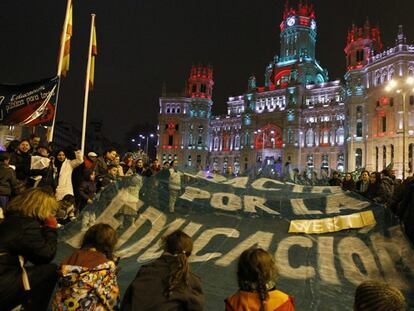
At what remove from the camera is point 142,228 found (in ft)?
25.1

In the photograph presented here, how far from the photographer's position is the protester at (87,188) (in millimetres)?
8562

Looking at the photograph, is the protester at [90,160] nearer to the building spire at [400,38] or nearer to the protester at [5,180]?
the protester at [5,180]

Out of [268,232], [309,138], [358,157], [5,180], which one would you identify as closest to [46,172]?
[5,180]

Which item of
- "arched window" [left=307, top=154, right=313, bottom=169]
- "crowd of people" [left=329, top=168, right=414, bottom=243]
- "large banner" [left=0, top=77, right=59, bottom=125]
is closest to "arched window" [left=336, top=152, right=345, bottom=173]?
"arched window" [left=307, top=154, right=313, bottom=169]

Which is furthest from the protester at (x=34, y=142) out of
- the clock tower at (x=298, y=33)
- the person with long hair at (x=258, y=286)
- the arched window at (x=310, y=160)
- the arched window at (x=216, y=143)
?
the clock tower at (x=298, y=33)

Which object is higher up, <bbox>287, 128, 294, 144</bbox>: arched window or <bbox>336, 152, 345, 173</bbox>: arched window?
<bbox>287, 128, 294, 144</bbox>: arched window

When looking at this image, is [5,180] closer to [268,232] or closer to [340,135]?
[268,232]

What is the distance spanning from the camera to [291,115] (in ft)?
229

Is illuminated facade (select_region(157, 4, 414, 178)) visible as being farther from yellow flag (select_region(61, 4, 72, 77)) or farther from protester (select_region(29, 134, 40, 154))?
protester (select_region(29, 134, 40, 154))

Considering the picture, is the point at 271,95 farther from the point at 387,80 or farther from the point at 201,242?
the point at 201,242

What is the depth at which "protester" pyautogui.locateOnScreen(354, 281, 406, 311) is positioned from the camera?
2365 millimetres

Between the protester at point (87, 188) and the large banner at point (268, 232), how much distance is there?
25.9 inches

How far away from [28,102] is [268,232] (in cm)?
736

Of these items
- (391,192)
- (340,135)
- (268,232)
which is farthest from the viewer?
(340,135)
